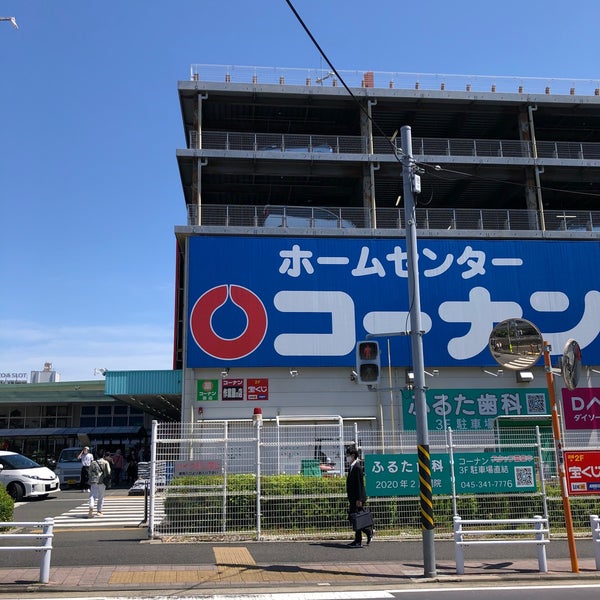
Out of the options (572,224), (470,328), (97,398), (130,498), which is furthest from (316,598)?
(97,398)

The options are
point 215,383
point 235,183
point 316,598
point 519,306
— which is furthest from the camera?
point 235,183

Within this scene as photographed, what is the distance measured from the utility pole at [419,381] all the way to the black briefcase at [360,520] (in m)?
1.56

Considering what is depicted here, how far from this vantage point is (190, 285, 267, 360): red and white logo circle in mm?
24500

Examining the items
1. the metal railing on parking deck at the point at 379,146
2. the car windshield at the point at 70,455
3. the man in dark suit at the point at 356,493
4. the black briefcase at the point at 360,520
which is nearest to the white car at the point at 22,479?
the car windshield at the point at 70,455

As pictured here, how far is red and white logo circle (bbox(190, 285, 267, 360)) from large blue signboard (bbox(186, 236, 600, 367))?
0.04 metres

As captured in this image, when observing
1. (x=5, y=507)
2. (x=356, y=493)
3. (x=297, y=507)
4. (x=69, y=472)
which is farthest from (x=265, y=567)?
(x=69, y=472)

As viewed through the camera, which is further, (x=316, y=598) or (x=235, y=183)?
(x=235, y=183)

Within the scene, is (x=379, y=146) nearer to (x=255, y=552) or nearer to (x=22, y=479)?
(x=22, y=479)

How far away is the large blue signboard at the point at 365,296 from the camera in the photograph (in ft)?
81.5

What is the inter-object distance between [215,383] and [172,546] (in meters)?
12.5

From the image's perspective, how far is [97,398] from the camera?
43781 mm

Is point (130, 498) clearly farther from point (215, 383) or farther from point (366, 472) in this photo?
point (366, 472)

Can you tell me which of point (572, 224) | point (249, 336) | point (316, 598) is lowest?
point (316, 598)

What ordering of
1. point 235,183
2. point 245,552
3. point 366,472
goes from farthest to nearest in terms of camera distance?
point 235,183
point 366,472
point 245,552
